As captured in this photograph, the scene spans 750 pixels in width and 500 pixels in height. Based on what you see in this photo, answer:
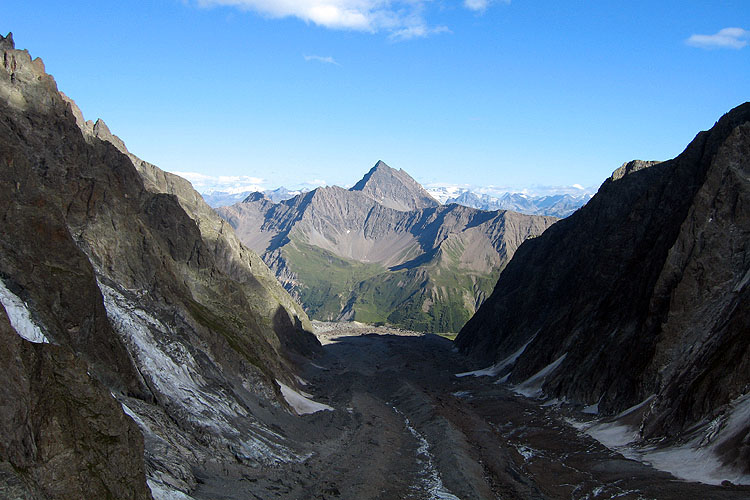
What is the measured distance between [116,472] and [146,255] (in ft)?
139

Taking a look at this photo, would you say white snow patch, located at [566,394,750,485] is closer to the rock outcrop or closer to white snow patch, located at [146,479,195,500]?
white snow patch, located at [146,479,195,500]

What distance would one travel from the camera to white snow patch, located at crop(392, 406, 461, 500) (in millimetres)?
45844

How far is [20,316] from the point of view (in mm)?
32812

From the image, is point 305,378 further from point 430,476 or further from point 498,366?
point 430,476

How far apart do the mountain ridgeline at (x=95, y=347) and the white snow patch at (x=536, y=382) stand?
42380mm

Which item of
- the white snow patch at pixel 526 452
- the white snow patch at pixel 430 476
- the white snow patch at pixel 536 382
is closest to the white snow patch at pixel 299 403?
the white snow patch at pixel 430 476

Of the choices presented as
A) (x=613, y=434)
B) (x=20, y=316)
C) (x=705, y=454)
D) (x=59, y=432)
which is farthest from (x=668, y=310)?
(x=20, y=316)

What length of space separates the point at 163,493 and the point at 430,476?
28.8 m

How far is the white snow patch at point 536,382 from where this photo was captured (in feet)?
307

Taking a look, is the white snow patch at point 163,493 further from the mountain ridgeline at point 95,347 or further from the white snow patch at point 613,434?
the white snow patch at point 613,434

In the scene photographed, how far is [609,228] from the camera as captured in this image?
11188cm

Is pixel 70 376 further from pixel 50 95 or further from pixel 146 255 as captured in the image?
pixel 50 95

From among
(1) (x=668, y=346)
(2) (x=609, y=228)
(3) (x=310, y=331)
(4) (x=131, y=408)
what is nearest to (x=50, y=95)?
(4) (x=131, y=408)

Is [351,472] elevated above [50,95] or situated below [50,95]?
below
